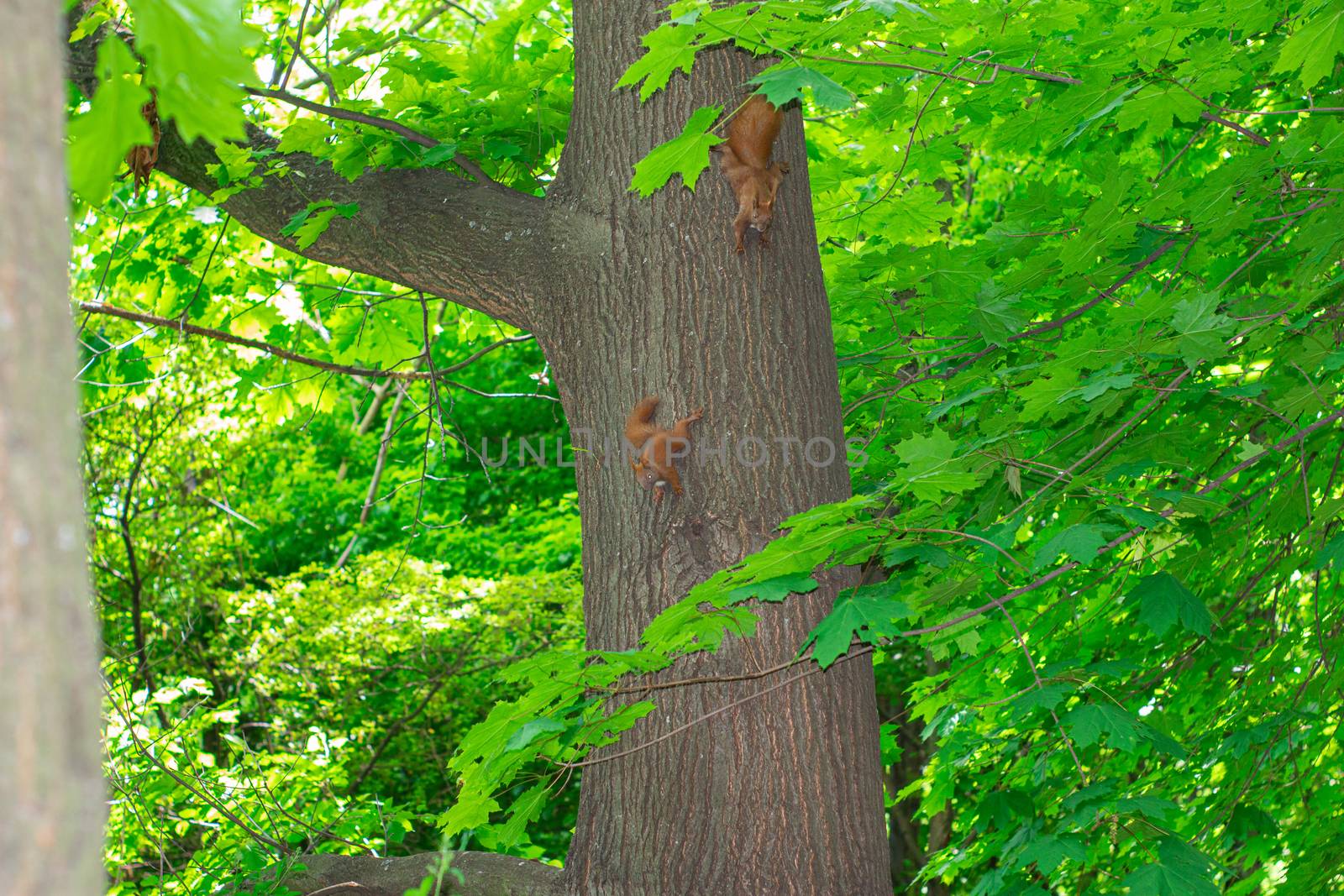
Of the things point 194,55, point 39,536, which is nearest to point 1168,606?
point 194,55

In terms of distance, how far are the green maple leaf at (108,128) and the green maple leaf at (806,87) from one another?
1.21 meters

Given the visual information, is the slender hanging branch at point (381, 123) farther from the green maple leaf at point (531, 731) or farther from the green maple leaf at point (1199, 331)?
the green maple leaf at point (1199, 331)

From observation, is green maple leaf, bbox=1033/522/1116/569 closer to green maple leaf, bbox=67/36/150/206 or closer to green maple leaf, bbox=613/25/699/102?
green maple leaf, bbox=613/25/699/102

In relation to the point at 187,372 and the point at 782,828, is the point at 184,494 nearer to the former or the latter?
the point at 187,372

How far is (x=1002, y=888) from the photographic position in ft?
8.34

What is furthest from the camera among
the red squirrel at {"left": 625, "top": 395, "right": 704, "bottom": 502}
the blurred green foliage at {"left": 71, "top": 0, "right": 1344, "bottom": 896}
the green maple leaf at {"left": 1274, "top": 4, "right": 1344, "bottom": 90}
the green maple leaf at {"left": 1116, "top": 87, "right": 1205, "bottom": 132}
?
the green maple leaf at {"left": 1116, "top": 87, "right": 1205, "bottom": 132}

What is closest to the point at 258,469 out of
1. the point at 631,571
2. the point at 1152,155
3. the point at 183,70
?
the point at 1152,155

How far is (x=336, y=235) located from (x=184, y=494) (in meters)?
7.10

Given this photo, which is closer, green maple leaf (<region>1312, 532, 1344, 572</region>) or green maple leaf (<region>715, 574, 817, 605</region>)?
green maple leaf (<region>715, 574, 817, 605</region>)

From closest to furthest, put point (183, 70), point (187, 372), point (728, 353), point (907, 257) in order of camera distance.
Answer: point (183, 70)
point (728, 353)
point (907, 257)
point (187, 372)

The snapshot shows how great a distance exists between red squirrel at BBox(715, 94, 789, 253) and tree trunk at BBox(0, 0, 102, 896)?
1977 mm

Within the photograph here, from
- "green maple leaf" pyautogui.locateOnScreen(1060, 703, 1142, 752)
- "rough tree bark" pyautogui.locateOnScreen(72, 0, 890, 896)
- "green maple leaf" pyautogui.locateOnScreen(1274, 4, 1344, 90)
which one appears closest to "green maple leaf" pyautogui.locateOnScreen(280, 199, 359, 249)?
"rough tree bark" pyautogui.locateOnScreen(72, 0, 890, 896)

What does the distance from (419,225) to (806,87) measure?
126cm

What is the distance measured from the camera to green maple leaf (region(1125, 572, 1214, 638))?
2.38 m
